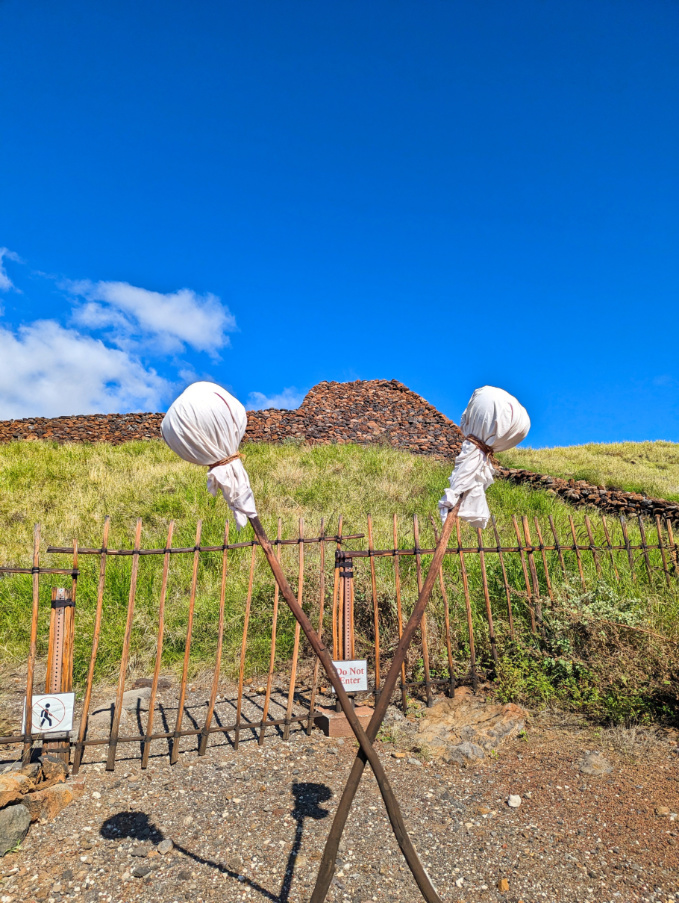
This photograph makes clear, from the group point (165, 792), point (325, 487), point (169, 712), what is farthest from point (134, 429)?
point (165, 792)

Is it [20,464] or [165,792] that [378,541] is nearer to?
[165,792]

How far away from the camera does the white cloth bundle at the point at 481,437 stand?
1982 mm

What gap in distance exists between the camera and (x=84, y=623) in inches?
213

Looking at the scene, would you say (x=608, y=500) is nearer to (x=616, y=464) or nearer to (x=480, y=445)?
(x=616, y=464)

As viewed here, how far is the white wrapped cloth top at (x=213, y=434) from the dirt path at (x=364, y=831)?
187 centimetres

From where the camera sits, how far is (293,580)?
18.6 feet

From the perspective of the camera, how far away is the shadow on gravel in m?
2.55

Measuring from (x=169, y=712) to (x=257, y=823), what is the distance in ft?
5.58

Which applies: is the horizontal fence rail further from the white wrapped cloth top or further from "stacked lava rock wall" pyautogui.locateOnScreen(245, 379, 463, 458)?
"stacked lava rock wall" pyautogui.locateOnScreen(245, 379, 463, 458)

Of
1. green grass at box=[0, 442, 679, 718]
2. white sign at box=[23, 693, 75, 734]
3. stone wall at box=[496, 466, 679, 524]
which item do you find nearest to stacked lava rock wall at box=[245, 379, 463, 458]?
stone wall at box=[496, 466, 679, 524]

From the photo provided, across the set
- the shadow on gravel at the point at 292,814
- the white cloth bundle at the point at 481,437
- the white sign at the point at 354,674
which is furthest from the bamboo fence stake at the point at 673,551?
the white cloth bundle at the point at 481,437

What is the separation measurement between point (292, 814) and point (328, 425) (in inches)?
516

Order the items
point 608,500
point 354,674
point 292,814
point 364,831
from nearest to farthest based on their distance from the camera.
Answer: point 364,831
point 292,814
point 354,674
point 608,500

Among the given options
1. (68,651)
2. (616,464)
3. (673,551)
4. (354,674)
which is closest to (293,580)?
(354,674)
